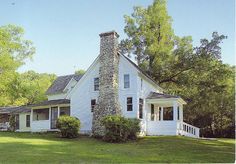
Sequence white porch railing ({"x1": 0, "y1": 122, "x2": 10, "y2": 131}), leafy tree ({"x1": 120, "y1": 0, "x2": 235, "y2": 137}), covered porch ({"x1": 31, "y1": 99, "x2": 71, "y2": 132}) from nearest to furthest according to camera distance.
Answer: covered porch ({"x1": 31, "y1": 99, "x2": 71, "y2": 132}), leafy tree ({"x1": 120, "y1": 0, "x2": 235, "y2": 137}), white porch railing ({"x1": 0, "y1": 122, "x2": 10, "y2": 131})

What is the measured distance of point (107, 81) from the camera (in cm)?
2417

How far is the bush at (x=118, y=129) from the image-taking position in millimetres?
20456

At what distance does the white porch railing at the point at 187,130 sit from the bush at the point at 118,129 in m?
5.13

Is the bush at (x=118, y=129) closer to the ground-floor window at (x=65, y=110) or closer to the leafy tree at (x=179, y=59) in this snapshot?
the ground-floor window at (x=65, y=110)

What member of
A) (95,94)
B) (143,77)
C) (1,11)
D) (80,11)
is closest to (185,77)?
(143,77)

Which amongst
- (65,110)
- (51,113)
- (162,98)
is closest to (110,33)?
(162,98)

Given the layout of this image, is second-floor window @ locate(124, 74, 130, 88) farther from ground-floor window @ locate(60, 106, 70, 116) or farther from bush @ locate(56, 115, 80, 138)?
ground-floor window @ locate(60, 106, 70, 116)

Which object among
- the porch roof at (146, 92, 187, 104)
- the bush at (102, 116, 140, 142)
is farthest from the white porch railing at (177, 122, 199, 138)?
the bush at (102, 116, 140, 142)

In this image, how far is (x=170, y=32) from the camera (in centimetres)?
3297

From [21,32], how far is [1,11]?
8178 mm

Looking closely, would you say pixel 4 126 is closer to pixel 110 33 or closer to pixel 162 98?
pixel 110 33

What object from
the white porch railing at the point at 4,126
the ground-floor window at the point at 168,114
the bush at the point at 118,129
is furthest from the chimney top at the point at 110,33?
the white porch railing at the point at 4,126

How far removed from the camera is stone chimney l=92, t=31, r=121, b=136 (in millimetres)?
23500

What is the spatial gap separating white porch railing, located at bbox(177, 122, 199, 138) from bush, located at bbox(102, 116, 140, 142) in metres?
5.13
